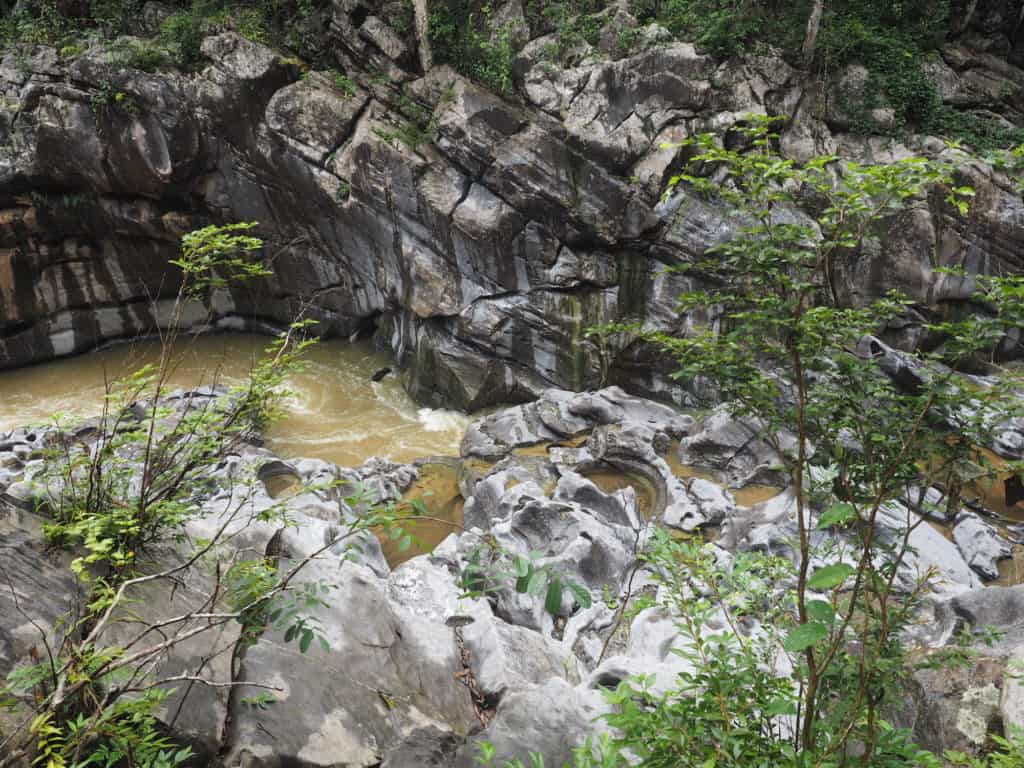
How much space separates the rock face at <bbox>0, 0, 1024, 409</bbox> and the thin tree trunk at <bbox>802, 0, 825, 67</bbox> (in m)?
0.43

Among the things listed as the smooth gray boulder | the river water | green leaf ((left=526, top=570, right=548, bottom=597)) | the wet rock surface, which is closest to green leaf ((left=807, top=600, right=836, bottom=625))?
the wet rock surface

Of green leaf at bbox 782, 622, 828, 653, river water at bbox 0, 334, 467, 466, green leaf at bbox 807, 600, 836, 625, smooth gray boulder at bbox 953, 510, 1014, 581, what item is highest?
green leaf at bbox 807, 600, 836, 625

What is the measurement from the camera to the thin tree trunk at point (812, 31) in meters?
9.79

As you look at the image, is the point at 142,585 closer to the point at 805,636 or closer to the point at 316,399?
the point at 805,636

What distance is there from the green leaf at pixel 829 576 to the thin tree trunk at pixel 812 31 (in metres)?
11.8

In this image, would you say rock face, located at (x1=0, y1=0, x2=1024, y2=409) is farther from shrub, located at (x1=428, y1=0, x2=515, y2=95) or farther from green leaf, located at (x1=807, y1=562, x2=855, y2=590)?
green leaf, located at (x1=807, y1=562, x2=855, y2=590)

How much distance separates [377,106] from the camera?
33.6ft

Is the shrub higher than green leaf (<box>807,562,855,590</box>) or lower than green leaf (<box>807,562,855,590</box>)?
higher

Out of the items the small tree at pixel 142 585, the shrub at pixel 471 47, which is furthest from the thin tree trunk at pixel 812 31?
the small tree at pixel 142 585

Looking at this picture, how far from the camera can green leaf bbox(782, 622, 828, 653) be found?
1.40 metres

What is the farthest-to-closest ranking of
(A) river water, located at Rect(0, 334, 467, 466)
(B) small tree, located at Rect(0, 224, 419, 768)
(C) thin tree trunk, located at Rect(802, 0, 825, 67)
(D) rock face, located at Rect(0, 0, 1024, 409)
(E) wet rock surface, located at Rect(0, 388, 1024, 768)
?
(C) thin tree trunk, located at Rect(802, 0, 825, 67)
(D) rock face, located at Rect(0, 0, 1024, 409)
(A) river water, located at Rect(0, 334, 467, 466)
(E) wet rock surface, located at Rect(0, 388, 1024, 768)
(B) small tree, located at Rect(0, 224, 419, 768)

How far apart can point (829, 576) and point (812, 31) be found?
1196 centimetres

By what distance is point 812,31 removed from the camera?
10.0 m

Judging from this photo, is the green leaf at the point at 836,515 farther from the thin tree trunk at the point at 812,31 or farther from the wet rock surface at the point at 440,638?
the thin tree trunk at the point at 812,31
